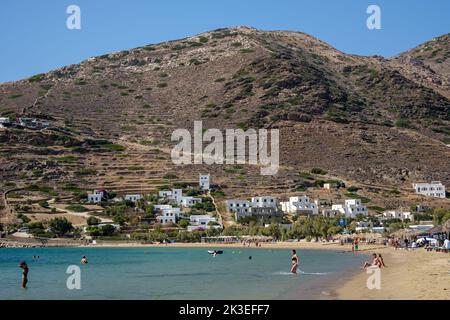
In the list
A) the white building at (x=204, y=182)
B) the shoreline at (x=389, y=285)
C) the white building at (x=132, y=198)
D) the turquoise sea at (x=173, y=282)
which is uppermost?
the white building at (x=204, y=182)

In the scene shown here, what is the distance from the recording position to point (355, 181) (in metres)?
94.6

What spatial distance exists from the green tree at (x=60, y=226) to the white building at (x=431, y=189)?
1722 inches

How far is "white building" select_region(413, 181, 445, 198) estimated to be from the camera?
294 feet

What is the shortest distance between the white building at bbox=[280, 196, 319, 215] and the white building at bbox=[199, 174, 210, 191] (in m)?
12.1

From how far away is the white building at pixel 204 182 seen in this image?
92312mm

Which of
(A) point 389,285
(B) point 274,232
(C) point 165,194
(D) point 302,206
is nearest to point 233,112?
(C) point 165,194

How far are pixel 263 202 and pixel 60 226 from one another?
23.8 metres

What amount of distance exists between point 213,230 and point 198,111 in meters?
47.9

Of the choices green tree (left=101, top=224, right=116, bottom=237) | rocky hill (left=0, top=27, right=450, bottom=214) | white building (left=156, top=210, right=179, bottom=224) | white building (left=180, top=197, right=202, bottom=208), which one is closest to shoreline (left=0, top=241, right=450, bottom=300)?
green tree (left=101, top=224, right=116, bottom=237)

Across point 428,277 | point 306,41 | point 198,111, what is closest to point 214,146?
point 198,111

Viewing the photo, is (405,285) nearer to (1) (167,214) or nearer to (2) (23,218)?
(1) (167,214)

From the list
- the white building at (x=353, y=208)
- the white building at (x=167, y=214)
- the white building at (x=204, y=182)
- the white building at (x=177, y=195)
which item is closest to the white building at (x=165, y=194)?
the white building at (x=177, y=195)

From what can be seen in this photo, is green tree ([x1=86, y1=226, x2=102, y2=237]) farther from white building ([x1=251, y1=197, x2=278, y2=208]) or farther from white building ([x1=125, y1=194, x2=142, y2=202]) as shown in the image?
white building ([x1=251, y1=197, x2=278, y2=208])

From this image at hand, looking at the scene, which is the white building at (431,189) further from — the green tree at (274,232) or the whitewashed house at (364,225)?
the green tree at (274,232)
